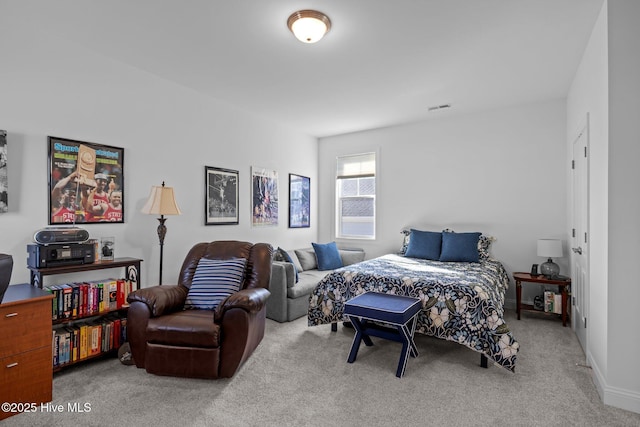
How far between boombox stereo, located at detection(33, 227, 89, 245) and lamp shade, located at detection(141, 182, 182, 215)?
0.59 meters

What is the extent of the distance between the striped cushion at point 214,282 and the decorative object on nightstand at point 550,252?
3.48 meters

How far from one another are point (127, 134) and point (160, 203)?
798 millimetres

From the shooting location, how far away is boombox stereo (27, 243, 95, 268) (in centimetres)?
246

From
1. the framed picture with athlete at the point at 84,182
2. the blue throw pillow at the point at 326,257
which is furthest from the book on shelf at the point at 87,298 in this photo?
the blue throw pillow at the point at 326,257

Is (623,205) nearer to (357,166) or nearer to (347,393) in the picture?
(347,393)

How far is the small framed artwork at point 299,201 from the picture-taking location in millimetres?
5582

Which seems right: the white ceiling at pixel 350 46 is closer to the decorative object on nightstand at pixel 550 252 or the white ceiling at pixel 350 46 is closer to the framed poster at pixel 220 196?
the framed poster at pixel 220 196

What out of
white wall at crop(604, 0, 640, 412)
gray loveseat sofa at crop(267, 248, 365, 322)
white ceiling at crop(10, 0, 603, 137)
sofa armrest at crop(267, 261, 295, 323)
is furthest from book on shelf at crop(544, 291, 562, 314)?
sofa armrest at crop(267, 261, 295, 323)

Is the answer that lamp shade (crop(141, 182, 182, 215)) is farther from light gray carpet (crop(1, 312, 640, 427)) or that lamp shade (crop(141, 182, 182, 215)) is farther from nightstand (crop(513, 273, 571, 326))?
nightstand (crop(513, 273, 571, 326))

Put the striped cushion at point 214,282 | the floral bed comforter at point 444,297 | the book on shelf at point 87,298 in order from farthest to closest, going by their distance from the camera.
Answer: the striped cushion at point 214,282 → the floral bed comforter at point 444,297 → the book on shelf at point 87,298

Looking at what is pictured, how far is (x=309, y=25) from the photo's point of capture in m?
2.53

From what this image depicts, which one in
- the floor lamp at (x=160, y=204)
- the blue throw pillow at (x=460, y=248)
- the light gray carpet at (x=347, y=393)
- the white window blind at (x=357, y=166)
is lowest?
the light gray carpet at (x=347, y=393)

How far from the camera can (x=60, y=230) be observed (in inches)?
102

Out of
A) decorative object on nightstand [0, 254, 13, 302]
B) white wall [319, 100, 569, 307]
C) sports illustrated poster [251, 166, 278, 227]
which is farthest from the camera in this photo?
sports illustrated poster [251, 166, 278, 227]
